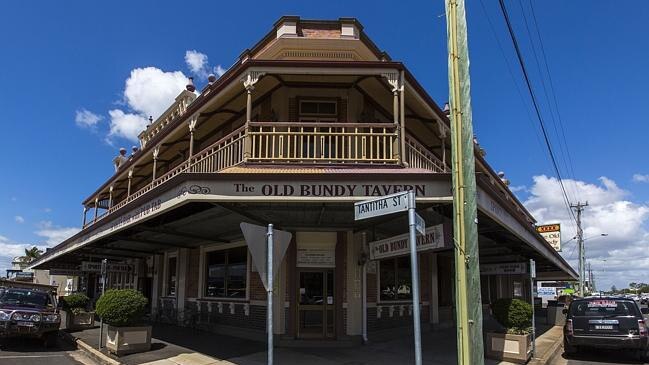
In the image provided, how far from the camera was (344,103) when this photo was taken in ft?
48.8

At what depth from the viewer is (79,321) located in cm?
2072

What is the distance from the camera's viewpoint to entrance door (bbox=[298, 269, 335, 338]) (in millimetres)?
14695

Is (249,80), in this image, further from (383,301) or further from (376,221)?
(383,301)

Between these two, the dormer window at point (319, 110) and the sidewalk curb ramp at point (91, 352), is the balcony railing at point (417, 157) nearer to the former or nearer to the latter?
the dormer window at point (319, 110)

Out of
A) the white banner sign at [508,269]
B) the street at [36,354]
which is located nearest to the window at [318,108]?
the street at [36,354]

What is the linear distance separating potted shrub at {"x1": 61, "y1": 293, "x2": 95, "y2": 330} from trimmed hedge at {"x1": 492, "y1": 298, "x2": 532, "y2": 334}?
Result: 52.8ft

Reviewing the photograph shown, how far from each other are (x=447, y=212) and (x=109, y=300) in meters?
8.91

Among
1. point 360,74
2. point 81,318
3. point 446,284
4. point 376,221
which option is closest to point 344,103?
point 360,74

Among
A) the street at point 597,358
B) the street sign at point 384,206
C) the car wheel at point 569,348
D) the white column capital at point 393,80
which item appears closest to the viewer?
the street sign at point 384,206

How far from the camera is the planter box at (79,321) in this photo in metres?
20.5

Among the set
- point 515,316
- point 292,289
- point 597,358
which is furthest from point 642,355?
point 292,289

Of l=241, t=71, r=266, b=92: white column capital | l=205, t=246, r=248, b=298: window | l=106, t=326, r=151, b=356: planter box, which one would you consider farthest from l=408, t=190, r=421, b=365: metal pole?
l=205, t=246, r=248, b=298: window

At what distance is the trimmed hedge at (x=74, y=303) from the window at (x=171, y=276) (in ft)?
11.0

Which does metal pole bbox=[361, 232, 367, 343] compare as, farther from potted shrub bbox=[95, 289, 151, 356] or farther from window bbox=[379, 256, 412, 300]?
potted shrub bbox=[95, 289, 151, 356]
